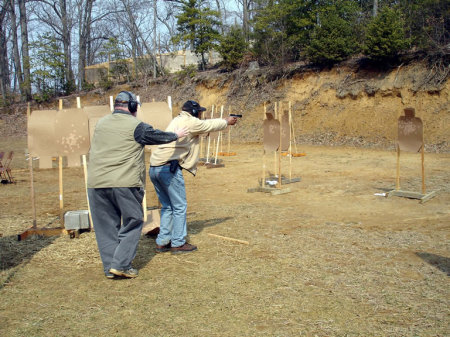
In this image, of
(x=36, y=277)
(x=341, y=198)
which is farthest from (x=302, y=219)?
(x=36, y=277)

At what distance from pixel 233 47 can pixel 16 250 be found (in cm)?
2359

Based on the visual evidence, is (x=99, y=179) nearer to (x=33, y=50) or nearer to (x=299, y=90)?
(x=299, y=90)

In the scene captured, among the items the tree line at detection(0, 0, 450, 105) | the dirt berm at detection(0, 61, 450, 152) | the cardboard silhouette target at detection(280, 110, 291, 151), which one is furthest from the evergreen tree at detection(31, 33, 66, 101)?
the cardboard silhouette target at detection(280, 110, 291, 151)

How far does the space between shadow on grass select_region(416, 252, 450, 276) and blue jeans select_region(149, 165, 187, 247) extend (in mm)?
2909

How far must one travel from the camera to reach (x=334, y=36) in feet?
70.6

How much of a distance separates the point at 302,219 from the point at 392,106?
1451 centimetres

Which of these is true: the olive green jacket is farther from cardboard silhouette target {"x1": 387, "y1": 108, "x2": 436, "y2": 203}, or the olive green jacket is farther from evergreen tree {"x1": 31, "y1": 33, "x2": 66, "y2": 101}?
evergreen tree {"x1": 31, "y1": 33, "x2": 66, "y2": 101}

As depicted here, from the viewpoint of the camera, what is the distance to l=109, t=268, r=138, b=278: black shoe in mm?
4488

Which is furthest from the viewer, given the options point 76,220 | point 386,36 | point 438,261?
point 386,36

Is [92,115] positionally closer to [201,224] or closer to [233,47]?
[201,224]

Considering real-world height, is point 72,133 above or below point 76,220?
above

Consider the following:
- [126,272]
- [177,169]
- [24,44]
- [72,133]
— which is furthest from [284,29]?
[126,272]

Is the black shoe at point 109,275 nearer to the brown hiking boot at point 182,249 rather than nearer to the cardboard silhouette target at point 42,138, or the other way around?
the brown hiking boot at point 182,249

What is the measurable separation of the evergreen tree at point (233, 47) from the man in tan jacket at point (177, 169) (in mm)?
22927
